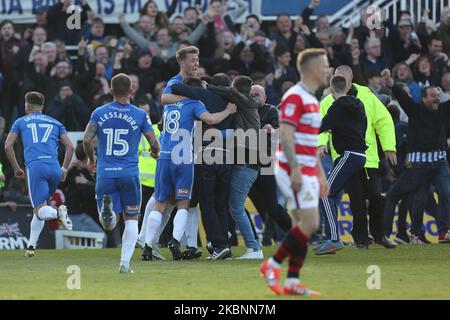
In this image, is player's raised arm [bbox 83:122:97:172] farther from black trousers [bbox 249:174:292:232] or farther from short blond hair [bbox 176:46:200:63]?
black trousers [bbox 249:174:292:232]

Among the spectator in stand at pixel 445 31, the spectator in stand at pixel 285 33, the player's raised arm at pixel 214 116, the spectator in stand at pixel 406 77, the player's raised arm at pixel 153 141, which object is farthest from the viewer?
the spectator in stand at pixel 445 31

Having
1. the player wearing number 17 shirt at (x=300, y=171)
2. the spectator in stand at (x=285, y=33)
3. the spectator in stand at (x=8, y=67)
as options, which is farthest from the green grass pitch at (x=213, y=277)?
the spectator in stand at (x=285, y=33)

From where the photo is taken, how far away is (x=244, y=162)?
15953 mm

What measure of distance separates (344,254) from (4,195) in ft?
23.2

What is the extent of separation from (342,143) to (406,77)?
6.18 meters

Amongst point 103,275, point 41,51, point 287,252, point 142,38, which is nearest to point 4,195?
point 41,51

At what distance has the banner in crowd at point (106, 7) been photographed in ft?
80.5

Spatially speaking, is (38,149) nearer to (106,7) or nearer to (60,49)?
(60,49)

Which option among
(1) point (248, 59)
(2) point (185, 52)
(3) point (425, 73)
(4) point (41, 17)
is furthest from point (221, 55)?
(2) point (185, 52)

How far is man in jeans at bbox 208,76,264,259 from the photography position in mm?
15758

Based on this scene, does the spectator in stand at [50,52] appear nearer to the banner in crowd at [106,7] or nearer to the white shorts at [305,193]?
A: the banner in crowd at [106,7]

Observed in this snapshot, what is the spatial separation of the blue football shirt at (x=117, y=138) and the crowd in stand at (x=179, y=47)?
24.9 feet
